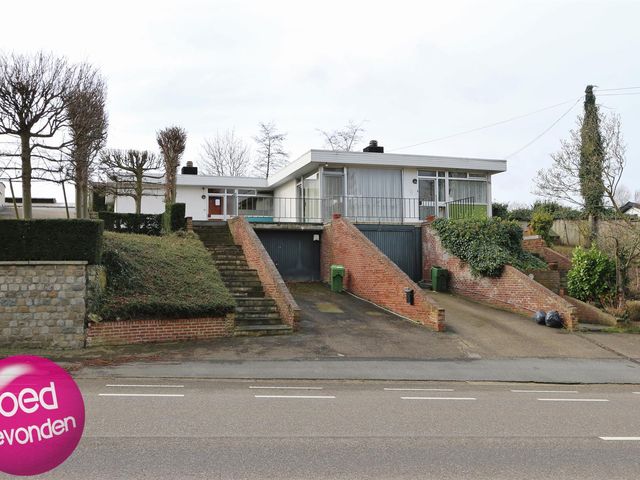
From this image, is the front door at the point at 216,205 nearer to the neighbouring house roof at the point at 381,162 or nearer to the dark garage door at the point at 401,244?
the neighbouring house roof at the point at 381,162

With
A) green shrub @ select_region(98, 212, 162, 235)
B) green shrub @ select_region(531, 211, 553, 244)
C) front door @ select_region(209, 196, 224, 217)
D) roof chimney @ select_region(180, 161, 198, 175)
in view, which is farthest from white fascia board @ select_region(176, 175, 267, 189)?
green shrub @ select_region(531, 211, 553, 244)

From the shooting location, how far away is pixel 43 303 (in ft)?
39.8

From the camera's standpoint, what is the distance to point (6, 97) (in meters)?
13.5

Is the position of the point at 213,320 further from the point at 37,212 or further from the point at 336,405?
the point at 37,212

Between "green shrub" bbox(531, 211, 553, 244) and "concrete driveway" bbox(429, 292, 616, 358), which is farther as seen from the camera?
"green shrub" bbox(531, 211, 553, 244)

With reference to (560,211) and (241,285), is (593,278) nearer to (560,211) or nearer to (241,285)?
(241,285)

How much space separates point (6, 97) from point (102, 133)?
3343 mm

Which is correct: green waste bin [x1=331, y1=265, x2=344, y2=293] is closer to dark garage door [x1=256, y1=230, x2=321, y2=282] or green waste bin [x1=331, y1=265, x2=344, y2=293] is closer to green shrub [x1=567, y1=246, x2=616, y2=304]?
dark garage door [x1=256, y1=230, x2=321, y2=282]

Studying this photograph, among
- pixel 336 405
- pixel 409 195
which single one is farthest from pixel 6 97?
pixel 409 195

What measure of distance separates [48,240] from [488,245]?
13.5 m

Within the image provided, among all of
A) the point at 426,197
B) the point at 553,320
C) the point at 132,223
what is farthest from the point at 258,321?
the point at 426,197

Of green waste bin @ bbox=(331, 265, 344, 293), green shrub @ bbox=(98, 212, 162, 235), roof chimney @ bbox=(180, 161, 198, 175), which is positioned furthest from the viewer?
roof chimney @ bbox=(180, 161, 198, 175)

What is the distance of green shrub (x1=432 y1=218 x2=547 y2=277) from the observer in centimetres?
1820

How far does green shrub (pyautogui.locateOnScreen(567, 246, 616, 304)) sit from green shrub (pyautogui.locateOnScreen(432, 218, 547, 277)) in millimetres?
1537
